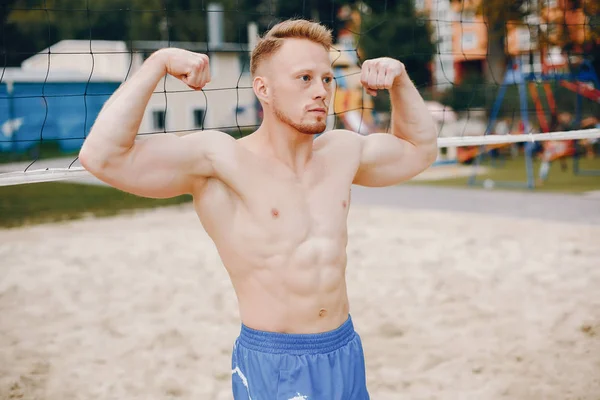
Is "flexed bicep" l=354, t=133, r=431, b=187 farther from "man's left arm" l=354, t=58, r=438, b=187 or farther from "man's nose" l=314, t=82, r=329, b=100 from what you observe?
"man's nose" l=314, t=82, r=329, b=100

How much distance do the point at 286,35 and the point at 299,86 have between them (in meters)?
0.18

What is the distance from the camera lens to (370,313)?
5.38 m

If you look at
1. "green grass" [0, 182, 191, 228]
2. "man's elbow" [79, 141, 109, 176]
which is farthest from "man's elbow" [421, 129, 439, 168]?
"green grass" [0, 182, 191, 228]

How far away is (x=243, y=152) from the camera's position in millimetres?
2203

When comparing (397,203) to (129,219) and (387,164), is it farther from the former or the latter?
(387,164)

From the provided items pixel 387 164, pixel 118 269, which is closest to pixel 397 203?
pixel 118 269

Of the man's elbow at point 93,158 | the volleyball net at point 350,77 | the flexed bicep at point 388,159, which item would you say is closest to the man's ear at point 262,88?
the flexed bicep at point 388,159

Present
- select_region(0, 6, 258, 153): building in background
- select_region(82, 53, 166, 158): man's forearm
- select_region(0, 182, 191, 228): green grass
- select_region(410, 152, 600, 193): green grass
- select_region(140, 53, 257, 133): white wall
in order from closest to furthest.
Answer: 1. select_region(82, 53, 166, 158): man's forearm
2. select_region(0, 182, 191, 228): green grass
3. select_region(410, 152, 600, 193): green grass
4. select_region(0, 6, 258, 153): building in background
5. select_region(140, 53, 257, 133): white wall

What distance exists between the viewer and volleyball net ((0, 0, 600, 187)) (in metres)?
13.3

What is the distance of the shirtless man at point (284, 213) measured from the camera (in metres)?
2.16

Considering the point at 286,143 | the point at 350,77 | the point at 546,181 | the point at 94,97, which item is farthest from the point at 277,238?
the point at 94,97

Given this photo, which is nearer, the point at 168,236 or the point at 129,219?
the point at 168,236

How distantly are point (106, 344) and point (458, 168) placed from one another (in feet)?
41.0

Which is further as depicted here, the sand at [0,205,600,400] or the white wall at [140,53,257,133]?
the white wall at [140,53,257,133]
